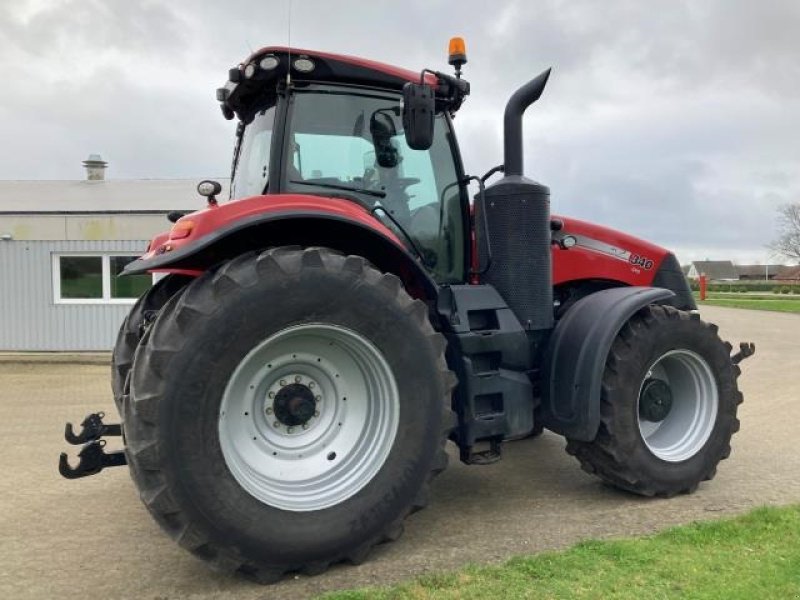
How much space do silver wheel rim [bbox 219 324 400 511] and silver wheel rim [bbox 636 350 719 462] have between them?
1927 millimetres

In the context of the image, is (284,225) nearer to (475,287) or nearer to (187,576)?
(475,287)

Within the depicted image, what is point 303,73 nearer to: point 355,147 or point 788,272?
point 355,147

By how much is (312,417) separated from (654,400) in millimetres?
2347

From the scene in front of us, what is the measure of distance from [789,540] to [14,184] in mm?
23884

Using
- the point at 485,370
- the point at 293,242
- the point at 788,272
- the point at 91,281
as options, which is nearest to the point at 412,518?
the point at 485,370


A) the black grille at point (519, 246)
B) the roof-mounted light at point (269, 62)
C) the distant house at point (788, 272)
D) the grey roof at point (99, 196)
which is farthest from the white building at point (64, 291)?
the distant house at point (788, 272)

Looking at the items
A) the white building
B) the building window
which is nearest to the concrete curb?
the white building

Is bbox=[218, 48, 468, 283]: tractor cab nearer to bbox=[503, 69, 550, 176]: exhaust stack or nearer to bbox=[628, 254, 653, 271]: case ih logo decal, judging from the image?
bbox=[503, 69, 550, 176]: exhaust stack

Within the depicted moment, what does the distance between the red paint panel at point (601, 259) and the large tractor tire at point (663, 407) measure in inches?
29.3

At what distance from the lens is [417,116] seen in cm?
355

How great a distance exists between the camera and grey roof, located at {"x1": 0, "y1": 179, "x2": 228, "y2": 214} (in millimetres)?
17595

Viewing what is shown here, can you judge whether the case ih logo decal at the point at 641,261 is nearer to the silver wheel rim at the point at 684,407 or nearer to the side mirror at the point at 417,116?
the silver wheel rim at the point at 684,407

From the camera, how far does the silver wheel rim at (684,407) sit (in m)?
4.50

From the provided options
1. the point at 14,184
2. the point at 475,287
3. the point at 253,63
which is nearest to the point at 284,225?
the point at 253,63
